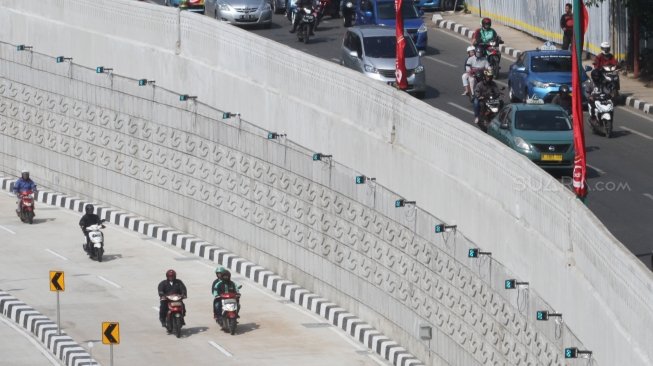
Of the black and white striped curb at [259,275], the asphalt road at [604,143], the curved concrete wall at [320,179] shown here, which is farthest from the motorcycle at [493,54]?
the black and white striped curb at [259,275]

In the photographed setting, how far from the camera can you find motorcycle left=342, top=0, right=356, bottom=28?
A: 53.9 metres

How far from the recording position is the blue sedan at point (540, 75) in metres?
42.5

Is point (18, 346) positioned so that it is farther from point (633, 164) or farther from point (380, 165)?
point (633, 164)

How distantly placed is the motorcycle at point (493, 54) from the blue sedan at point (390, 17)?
3.42 meters

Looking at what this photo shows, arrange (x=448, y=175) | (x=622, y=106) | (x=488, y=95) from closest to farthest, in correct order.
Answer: (x=448, y=175) → (x=488, y=95) → (x=622, y=106)

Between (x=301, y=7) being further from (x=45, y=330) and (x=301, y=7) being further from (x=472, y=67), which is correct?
(x=45, y=330)

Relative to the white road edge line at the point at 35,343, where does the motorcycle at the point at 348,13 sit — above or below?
above

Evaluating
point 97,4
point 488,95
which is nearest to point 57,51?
point 97,4

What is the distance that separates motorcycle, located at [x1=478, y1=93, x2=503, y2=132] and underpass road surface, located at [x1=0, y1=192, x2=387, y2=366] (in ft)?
21.7

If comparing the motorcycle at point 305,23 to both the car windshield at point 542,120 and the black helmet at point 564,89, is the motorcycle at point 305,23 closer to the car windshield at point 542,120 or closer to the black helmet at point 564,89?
the black helmet at point 564,89

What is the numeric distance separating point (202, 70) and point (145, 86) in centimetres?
144

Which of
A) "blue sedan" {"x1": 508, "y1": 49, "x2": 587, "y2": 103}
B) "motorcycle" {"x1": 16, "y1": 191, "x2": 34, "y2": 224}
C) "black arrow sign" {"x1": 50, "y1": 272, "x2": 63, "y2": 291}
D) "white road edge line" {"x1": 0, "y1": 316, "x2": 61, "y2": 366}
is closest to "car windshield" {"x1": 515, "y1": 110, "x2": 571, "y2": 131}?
"blue sedan" {"x1": 508, "y1": 49, "x2": 587, "y2": 103}

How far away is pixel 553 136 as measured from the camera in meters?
36.9

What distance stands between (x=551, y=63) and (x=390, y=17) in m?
9.09
